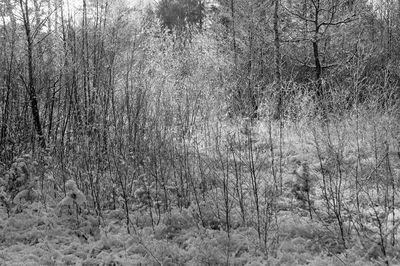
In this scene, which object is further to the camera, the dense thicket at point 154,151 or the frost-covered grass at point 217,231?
the dense thicket at point 154,151

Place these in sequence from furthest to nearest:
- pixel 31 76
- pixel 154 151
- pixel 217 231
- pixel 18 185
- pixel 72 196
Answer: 1. pixel 31 76
2. pixel 18 185
3. pixel 154 151
4. pixel 72 196
5. pixel 217 231

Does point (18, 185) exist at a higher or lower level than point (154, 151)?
lower

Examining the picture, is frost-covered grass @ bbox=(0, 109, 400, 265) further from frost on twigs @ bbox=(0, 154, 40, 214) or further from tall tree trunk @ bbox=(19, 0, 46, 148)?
tall tree trunk @ bbox=(19, 0, 46, 148)

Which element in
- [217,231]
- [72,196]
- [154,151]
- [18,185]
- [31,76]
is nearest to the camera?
[217,231]

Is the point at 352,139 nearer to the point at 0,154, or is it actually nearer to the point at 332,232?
the point at 332,232

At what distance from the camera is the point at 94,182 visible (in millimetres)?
4676

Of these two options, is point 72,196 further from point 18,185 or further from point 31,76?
point 31,76

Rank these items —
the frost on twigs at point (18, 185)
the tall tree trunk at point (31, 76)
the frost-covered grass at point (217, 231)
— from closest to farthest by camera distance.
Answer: the frost-covered grass at point (217, 231)
the frost on twigs at point (18, 185)
the tall tree trunk at point (31, 76)

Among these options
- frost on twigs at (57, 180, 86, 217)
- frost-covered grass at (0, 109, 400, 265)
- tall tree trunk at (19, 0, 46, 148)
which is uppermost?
tall tree trunk at (19, 0, 46, 148)

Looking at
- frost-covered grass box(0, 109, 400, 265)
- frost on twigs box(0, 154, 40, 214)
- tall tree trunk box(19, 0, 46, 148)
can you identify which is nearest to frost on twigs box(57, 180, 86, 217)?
frost-covered grass box(0, 109, 400, 265)

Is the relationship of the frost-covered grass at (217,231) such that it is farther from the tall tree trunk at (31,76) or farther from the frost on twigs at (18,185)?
the tall tree trunk at (31,76)

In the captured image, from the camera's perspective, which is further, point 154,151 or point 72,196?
point 154,151

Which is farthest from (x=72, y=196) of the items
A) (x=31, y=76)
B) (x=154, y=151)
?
(x=31, y=76)

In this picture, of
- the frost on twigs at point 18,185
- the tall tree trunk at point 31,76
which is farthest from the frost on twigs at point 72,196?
the tall tree trunk at point 31,76
